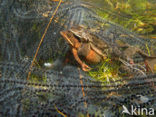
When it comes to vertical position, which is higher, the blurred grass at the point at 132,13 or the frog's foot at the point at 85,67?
the blurred grass at the point at 132,13

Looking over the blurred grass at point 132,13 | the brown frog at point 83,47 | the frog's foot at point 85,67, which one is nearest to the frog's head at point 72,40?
the brown frog at point 83,47

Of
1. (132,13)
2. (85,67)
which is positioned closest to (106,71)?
(85,67)

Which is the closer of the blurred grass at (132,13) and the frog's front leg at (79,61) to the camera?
the frog's front leg at (79,61)

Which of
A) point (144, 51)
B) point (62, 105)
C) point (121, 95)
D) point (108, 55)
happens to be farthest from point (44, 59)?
point (144, 51)

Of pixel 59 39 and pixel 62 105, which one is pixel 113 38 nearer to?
pixel 59 39

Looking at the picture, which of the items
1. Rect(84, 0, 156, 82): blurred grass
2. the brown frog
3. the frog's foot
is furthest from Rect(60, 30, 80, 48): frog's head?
Rect(84, 0, 156, 82): blurred grass

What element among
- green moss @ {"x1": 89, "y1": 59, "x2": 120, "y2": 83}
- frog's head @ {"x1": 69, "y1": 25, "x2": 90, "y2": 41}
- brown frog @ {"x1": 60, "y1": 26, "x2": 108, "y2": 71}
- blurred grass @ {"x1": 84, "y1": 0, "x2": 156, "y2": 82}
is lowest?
green moss @ {"x1": 89, "y1": 59, "x2": 120, "y2": 83}

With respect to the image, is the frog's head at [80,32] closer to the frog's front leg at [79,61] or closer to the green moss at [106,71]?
the frog's front leg at [79,61]

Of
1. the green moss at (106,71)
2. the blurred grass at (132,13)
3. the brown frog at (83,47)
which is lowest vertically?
the green moss at (106,71)

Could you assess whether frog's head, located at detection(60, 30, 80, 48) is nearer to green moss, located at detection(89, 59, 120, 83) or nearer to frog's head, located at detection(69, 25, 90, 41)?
frog's head, located at detection(69, 25, 90, 41)
